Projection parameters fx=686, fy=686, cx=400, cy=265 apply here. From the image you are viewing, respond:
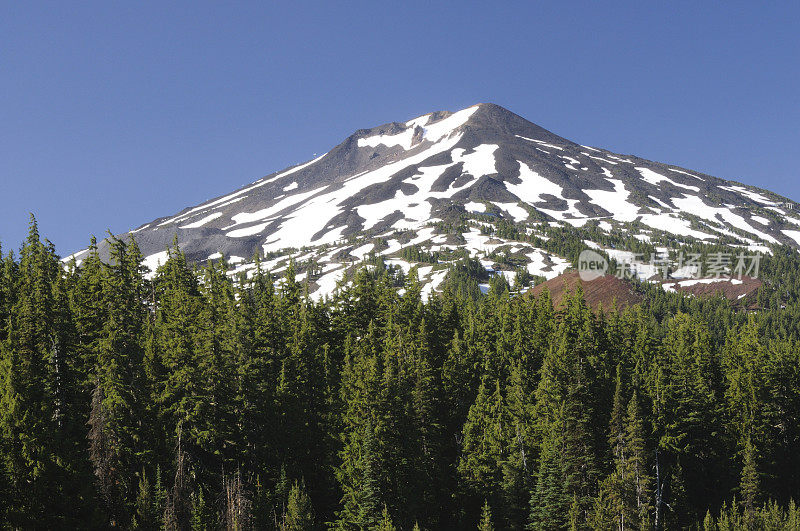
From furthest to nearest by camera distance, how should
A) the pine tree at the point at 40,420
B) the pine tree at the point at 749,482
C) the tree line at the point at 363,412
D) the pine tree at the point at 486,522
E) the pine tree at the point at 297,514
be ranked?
1. the pine tree at the point at 749,482
2. the pine tree at the point at 486,522
3. the pine tree at the point at 297,514
4. the tree line at the point at 363,412
5. the pine tree at the point at 40,420

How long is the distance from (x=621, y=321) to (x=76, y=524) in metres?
51.0


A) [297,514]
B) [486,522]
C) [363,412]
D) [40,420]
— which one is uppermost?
→ [40,420]

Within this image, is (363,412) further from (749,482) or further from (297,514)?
(749,482)

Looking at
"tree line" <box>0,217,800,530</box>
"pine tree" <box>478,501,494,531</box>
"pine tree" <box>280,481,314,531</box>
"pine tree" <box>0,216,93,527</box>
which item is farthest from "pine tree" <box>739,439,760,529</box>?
"pine tree" <box>0,216,93,527</box>

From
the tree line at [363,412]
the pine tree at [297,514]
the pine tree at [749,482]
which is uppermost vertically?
the tree line at [363,412]

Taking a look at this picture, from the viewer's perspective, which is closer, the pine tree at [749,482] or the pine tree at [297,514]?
the pine tree at [297,514]

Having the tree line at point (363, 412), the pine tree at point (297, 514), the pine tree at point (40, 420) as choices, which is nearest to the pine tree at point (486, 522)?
the tree line at point (363, 412)

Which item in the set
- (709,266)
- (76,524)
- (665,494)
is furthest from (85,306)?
(709,266)

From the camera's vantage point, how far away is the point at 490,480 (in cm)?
4800

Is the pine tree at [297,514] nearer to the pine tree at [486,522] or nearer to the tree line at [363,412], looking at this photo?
the tree line at [363,412]

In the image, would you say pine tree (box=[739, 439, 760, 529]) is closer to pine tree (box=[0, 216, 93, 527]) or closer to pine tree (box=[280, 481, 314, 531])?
pine tree (box=[280, 481, 314, 531])

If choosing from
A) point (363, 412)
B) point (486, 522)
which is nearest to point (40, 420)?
point (363, 412)

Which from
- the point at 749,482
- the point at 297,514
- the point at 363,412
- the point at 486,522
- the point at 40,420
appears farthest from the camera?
the point at 749,482

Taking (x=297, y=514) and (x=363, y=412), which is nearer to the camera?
(x=297, y=514)
